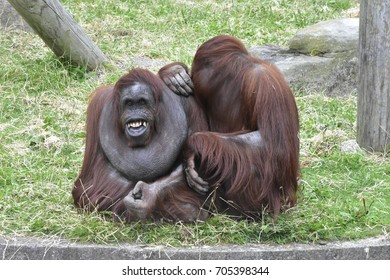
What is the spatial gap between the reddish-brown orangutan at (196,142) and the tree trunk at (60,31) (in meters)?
2.06

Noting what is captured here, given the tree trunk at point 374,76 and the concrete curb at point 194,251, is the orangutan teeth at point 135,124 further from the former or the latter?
the tree trunk at point 374,76

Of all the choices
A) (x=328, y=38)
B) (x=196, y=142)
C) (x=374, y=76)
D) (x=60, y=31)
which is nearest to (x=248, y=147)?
(x=196, y=142)

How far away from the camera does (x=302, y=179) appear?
4.53m

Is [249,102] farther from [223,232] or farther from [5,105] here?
[5,105]

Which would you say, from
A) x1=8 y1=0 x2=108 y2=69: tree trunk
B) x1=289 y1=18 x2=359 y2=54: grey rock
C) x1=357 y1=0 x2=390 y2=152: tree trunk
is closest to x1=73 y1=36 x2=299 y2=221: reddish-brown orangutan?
x1=357 y1=0 x2=390 y2=152: tree trunk

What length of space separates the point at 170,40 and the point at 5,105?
1891 mm

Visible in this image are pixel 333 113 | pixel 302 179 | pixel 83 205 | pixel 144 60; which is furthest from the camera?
pixel 144 60

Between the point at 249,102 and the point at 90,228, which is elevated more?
the point at 249,102

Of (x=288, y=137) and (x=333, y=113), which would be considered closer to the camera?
(x=288, y=137)

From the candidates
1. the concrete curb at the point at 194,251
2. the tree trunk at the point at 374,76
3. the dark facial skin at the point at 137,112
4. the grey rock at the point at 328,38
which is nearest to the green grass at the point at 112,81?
the concrete curb at the point at 194,251

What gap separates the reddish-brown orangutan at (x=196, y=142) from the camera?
149 inches

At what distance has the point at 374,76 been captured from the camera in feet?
16.4

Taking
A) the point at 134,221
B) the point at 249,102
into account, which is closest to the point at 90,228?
the point at 134,221
